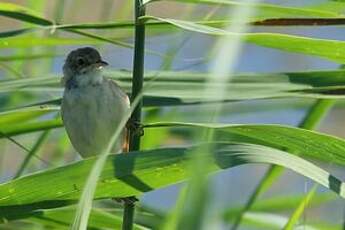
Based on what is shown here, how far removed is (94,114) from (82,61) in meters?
0.23

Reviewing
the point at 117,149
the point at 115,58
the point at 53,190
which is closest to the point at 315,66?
the point at 53,190

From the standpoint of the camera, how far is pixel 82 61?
2.19 meters

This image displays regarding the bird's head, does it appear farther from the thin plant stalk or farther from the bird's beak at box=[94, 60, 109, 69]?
the thin plant stalk

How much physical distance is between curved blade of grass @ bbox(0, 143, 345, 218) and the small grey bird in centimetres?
70

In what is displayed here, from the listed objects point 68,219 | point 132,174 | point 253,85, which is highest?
point 253,85

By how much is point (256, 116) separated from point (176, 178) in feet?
2.42

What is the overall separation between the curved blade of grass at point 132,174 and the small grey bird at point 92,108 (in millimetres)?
701

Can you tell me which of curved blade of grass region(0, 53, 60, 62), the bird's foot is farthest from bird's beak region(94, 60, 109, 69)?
the bird's foot

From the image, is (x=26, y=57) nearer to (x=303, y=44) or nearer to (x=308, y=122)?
(x=308, y=122)

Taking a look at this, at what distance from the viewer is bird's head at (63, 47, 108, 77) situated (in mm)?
2107

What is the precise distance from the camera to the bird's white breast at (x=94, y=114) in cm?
195

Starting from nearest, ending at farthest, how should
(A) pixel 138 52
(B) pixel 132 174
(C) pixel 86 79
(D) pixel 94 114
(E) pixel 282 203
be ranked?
(B) pixel 132 174 → (A) pixel 138 52 → (E) pixel 282 203 → (D) pixel 94 114 → (C) pixel 86 79

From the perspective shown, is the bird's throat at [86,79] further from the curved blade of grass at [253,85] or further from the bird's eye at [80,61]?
the curved blade of grass at [253,85]

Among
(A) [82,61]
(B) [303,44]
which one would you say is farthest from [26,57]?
(B) [303,44]
